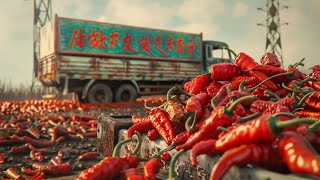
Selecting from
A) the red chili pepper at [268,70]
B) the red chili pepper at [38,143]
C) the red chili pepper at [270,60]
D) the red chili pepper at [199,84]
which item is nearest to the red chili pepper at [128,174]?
the red chili pepper at [199,84]

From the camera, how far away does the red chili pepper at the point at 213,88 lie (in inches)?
119

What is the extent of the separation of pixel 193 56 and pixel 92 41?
19.9 ft

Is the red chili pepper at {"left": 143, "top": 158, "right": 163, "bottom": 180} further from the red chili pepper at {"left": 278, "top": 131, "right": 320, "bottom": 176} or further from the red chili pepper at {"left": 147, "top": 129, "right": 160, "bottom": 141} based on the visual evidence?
the red chili pepper at {"left": 278, "top": 131, "right": 320, "bottom": 176}

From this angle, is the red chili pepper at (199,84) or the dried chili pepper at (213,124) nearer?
the dried chili pepper at (213,124)

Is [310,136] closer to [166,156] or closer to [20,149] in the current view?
[166,156]

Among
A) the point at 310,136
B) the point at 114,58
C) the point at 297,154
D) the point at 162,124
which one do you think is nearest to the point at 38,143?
the point at 162,124

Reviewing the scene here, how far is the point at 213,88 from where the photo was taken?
10.2 feet

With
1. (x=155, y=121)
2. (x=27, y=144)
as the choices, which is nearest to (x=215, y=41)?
(x=27, y=144)

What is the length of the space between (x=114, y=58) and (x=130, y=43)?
4.00 feet

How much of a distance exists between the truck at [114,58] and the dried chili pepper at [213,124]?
13407 mm

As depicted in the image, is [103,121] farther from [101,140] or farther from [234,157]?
[234,157]

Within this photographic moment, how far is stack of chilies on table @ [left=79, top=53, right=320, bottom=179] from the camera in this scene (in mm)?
1572

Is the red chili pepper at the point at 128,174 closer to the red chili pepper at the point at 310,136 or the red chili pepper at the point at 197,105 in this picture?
the red chili pepper at the point at 197,105

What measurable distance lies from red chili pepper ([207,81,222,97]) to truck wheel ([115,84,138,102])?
521 inches
